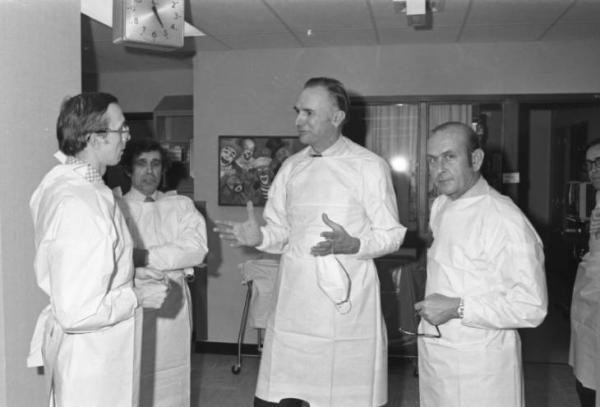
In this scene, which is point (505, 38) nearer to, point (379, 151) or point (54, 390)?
point (379, 151)

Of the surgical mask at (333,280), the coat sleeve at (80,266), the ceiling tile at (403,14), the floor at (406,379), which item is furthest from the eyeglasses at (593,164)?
the coat sleeve at (80,266)

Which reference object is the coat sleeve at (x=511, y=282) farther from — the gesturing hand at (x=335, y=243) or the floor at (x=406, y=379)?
the floor at (x=406, y=379)

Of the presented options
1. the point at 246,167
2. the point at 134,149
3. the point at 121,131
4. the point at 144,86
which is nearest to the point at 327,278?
the point at 121,131

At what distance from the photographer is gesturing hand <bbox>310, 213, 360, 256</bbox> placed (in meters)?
2.31

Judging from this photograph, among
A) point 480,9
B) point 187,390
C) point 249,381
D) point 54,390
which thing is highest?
point 480,9

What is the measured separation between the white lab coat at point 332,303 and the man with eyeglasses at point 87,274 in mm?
777

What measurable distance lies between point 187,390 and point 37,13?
69.2 inches

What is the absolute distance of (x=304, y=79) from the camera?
4930mm

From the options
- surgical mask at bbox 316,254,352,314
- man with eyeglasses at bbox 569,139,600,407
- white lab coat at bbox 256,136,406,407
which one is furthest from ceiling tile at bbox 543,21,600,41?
surgical mask at bbox 316,254,352,314

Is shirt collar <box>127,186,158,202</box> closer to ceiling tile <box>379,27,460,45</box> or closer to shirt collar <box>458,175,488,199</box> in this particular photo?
shirt collar <box>458,175,488,199</box>

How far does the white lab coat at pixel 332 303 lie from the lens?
8.27 ft

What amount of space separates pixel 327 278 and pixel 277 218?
456mm

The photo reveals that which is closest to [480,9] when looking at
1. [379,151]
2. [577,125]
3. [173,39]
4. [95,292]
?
[379,151]

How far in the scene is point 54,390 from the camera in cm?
177
